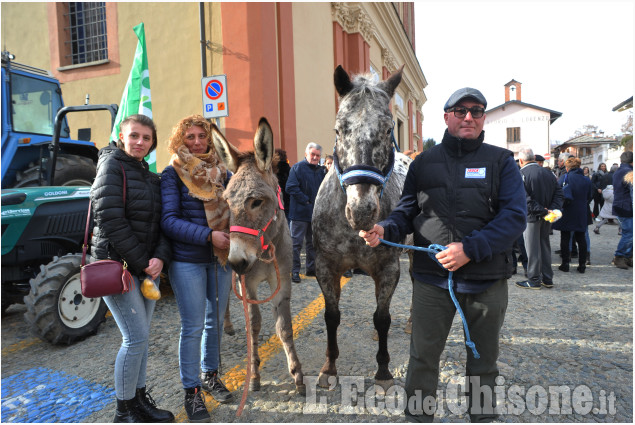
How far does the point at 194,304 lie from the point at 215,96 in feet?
16.4

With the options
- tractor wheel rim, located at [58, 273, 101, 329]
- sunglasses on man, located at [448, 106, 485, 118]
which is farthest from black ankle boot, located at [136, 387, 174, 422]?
sunglasses on man, located at [448, 106, 485, 118]

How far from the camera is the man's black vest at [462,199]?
2021mm

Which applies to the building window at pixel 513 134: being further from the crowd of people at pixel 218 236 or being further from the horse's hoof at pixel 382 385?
Answer: the crowd of people at pixel 218 236

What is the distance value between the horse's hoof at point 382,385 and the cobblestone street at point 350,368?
0.20 feet

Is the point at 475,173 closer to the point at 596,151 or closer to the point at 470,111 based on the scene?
the point at 470,111

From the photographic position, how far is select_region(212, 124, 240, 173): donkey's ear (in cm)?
248

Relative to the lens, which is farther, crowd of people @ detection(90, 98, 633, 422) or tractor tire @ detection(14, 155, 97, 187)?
tractor tire @ detection(14, 155, 97, 187)

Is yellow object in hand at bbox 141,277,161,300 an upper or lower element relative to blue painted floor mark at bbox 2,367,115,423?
upper

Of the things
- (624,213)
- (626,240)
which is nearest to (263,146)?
(626,240)

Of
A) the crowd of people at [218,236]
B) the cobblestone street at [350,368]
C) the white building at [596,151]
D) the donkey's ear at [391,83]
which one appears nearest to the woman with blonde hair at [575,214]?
the cobblestone street at [350,368]

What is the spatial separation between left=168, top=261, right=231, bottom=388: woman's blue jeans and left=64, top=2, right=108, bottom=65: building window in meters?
11.6

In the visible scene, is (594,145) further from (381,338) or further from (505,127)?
(381,338)

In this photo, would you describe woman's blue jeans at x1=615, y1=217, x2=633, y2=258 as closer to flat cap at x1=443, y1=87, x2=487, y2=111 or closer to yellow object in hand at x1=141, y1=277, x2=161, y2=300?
flat cap at x1=443, y1=87, x2=487, y2=111

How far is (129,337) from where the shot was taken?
7.89 feet
